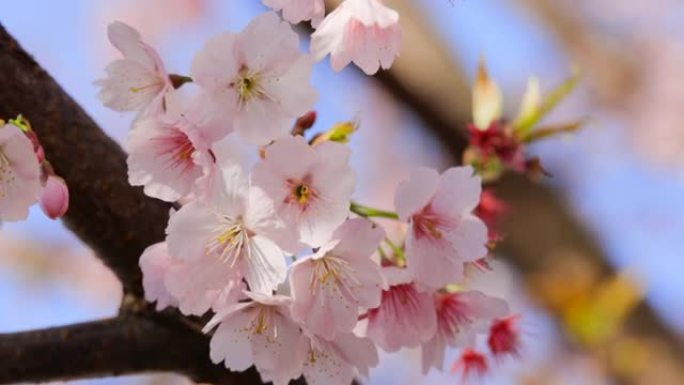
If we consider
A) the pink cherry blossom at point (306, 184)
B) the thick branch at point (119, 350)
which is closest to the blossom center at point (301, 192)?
the pink cherry blossom at point (306, 184)

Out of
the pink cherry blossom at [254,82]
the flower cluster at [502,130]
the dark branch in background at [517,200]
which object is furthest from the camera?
the dark branch in background at [517,200]

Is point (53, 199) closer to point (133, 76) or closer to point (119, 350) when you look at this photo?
point (133, 76)

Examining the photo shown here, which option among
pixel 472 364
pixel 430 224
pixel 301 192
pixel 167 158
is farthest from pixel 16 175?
pixel 472 364

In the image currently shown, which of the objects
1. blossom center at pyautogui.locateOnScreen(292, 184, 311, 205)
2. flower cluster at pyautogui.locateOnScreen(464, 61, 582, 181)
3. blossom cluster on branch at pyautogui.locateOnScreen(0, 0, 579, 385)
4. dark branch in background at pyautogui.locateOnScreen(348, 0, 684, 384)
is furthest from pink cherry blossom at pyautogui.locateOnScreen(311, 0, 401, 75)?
dark branch in background at pyautogui.locateOnScreen(348, 0, 684, 384)

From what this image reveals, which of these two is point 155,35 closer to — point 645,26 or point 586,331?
point 645,26

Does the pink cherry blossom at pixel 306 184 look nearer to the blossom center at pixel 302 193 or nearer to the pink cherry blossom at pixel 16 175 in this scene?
the blossom center at pixel 302 193

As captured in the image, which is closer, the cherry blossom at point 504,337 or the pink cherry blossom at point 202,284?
the pink cherry blossom at point 202,284

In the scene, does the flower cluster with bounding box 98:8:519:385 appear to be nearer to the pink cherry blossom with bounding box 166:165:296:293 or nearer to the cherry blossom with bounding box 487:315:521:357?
the pink cherry blossom with bounding box 166:165:296:293
